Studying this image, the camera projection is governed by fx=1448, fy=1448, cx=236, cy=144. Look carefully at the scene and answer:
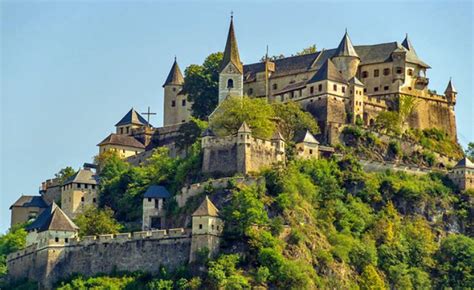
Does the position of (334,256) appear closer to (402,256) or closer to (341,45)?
(402,256)

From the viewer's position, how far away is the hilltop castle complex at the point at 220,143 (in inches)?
3637

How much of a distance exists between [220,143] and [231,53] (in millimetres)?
15774

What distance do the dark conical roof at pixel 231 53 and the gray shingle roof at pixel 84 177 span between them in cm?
1303

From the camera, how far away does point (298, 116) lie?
105125 mm

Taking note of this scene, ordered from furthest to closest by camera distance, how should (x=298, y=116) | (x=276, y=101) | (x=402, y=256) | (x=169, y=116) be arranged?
(x=169, y=116)
(x=276, y=101)
(x=298, y=116)
(x=402, y=256)

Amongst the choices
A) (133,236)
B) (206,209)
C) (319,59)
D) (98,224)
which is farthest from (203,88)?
(206,209)

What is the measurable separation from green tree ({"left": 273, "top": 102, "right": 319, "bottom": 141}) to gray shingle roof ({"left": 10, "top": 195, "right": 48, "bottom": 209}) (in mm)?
20234

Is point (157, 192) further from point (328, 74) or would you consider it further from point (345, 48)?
point (345, 48)

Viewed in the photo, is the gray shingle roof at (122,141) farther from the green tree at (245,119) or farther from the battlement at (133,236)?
the battlement at (133,236)

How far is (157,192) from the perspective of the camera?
98875mm

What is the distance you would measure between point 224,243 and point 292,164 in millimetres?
11251

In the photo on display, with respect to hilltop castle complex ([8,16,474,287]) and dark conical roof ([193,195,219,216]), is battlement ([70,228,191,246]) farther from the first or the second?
dark conical roof ([193,195,219,216])

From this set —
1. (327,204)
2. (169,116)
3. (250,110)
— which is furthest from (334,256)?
(169,116)

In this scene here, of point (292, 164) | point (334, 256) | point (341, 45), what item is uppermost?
point (341, 45)
